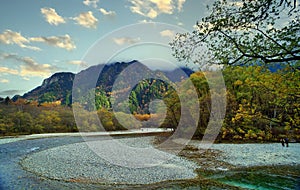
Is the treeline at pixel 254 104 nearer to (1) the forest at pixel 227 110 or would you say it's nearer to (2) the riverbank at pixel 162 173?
(1) the forest at pixel 227 110

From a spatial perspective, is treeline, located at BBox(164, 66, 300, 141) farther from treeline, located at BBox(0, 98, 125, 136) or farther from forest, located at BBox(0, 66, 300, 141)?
treeline, located at BBox(0, 98, 125, 136)

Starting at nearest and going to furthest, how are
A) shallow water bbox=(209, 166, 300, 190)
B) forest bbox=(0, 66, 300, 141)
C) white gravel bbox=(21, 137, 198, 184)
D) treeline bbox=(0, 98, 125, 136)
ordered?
forest bbox=(0, 66, 300, 141) → shallow water bbox=(209, 166, 300, 190) → white gravel bbox=(21, 137, 198, 184) → treeline bbox=(0, 98, 125, 136)

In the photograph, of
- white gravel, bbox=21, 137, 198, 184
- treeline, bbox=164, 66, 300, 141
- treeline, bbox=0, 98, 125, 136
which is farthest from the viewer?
treeline, bbox=0, 98, 125, 136

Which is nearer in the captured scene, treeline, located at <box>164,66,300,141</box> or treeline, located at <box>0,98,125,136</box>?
treeline, located at <box>164,66,300,141</box>

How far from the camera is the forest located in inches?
260

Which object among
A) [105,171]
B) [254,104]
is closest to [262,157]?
[105,171]

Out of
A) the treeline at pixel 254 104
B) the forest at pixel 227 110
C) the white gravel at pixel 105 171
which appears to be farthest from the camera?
the white gravel at pixel 105 171

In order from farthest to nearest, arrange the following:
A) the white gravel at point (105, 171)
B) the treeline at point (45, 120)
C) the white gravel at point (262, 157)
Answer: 1. the treeline at point (45, 120)
2. the white gravel at point (262, 157)
3. the white gravel at point (105, 171)

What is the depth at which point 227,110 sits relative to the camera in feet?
112

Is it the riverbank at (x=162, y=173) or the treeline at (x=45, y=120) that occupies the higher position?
the treeline at (x=45, y=120)

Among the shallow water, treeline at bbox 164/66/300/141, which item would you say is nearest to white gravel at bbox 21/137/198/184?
the shallow water

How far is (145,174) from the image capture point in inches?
641

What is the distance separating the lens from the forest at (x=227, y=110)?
6613mm

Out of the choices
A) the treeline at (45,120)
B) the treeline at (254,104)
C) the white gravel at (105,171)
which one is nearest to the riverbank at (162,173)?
the white gravel at (105,171)
